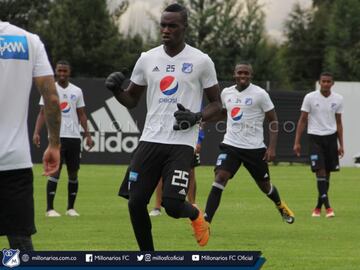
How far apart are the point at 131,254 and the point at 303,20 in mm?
69741

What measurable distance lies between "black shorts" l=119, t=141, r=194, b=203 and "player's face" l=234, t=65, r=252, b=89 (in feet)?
15.8

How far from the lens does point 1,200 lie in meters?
6.95

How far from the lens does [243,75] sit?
1457 cm

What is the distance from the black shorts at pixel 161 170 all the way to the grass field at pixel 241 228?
4.73 ft

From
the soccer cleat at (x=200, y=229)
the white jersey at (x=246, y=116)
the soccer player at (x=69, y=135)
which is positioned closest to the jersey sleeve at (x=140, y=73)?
the soccer cleat at (x=200, y=229)

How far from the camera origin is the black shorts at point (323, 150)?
17.0 meters

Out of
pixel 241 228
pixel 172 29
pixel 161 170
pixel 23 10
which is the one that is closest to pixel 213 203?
pixel 241 228

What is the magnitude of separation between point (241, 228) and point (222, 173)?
83 centimetres

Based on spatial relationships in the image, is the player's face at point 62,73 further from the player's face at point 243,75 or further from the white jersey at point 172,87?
the white jersey at point 172,87

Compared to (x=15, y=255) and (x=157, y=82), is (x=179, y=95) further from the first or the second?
(x=15, y=255)

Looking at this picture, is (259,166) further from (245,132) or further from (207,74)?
(207,74)

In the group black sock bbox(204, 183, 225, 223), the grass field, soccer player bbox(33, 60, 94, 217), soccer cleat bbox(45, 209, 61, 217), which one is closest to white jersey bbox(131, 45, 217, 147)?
the grass field

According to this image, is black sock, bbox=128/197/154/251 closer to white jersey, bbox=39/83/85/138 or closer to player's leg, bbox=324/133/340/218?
white jersey, bbox=39/83/85/138

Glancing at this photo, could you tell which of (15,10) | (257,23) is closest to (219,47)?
(257,23)
